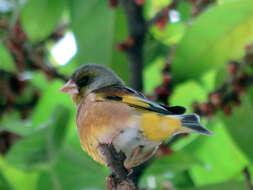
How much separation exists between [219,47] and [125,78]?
1.63 ft

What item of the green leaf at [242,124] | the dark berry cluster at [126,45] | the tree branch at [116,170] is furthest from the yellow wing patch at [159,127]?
the dark berry cluster at [126,45]

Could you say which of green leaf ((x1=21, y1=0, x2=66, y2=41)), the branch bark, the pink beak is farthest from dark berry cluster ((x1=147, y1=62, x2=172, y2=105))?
green leaf ((x1=21, y1=0, x2=66, y2=41))

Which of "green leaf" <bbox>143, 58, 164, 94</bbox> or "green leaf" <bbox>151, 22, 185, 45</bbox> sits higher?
"green leaf" <bbox>151, 22, 185, 45</bbox>

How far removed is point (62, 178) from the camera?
101 inches

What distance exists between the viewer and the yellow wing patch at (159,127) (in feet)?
5.41

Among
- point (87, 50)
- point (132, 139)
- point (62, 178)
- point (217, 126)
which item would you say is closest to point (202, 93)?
point (217, 126)

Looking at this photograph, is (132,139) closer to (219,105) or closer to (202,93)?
(219,105)

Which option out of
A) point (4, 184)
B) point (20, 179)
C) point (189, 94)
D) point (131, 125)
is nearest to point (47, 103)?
point (20, 179)

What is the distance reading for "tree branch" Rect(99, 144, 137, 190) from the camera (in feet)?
4.32

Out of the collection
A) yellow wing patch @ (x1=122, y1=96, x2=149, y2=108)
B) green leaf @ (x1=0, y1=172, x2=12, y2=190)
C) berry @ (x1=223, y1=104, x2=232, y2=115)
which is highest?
yellow wing patch @ (x1=122, y1=96, x2=149, y2=108)

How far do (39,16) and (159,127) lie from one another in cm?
166

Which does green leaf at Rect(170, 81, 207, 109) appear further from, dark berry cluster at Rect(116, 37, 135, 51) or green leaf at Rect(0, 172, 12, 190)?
green leaf at Rect(0, 172, 12, 190)

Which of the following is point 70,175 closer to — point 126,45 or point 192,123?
point 126,45

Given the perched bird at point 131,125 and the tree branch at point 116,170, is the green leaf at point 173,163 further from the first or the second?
the tree branch at point 116,170
